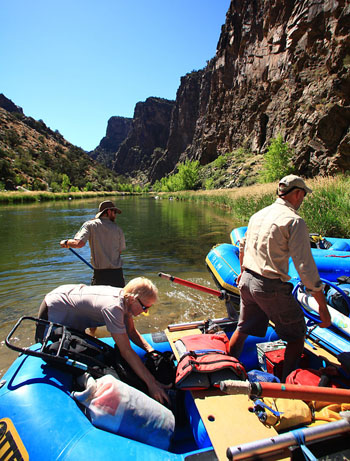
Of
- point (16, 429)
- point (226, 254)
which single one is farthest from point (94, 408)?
point (226, 254)

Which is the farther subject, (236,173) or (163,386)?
(236,173)

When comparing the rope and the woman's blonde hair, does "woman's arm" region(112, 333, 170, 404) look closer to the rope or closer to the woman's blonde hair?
the woman's blonde hair

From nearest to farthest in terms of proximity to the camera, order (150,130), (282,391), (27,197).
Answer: (282,391), (27,197), (150,130)

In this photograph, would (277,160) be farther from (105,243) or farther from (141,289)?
(141,289)

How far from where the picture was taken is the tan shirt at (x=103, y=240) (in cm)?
405

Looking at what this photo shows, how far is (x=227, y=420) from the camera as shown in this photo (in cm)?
194

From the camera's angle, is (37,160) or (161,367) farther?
(37,160)

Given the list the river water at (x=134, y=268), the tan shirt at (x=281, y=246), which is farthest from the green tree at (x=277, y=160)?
the tan shirt at (x=281, y=246)

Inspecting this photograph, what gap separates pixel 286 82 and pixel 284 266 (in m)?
51.9

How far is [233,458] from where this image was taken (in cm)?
146

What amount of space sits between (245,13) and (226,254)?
79714mm

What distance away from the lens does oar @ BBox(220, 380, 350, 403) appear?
1.65 meters

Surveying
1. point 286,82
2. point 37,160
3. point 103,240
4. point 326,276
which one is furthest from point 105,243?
point 37,160

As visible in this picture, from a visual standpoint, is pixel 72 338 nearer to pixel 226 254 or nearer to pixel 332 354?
pixel 332 354
